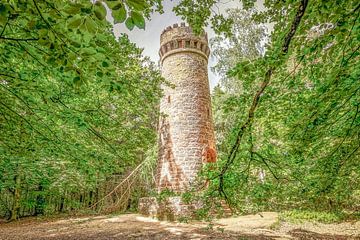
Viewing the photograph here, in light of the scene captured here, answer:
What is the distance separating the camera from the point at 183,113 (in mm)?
9898

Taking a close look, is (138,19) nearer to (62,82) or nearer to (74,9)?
(74,9)

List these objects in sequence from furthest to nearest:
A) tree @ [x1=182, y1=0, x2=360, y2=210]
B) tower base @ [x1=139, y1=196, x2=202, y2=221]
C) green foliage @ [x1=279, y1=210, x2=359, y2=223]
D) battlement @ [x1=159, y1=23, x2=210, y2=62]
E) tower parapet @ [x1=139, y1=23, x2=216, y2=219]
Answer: battlement @ [x1=159, y1=23, x2=210, y2=62] < green foliage @ [x1=279, y1=210, x2=359, y2=223] < tower parapet @ [x1=139, y1=23, x2=216, y2=219] < tower base @ [x1=139, y1=196, x2=202, y2=221] < tree @ [x1=182, y1=0, x2=360, y2=210]

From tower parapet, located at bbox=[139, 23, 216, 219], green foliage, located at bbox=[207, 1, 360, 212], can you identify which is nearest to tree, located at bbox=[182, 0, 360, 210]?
green foliage, located at bbox=[207, 1, 360, 212]

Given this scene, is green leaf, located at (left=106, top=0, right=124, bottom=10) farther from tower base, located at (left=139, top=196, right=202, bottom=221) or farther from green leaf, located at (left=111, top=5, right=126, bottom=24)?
tower base, located at (left=139, top=196, right=202, bottom=221)

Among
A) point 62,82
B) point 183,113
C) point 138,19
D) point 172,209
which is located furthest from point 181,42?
point 138,19

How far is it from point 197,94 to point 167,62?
221cm

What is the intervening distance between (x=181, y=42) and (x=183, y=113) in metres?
3.41

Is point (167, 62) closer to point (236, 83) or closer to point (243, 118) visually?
point (236, 83)

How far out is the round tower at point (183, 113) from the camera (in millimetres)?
9414

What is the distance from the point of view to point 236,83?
572 inches

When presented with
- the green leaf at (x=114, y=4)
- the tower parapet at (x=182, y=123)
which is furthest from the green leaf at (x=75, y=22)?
the tower parapet at (x=182, y=123)

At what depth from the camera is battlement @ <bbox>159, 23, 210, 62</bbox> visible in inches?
423

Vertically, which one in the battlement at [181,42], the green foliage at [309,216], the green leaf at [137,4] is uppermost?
the battlement at [181,42]

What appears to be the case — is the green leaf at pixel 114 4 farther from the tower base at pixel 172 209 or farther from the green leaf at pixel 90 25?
the tower base at pixel 172 209
